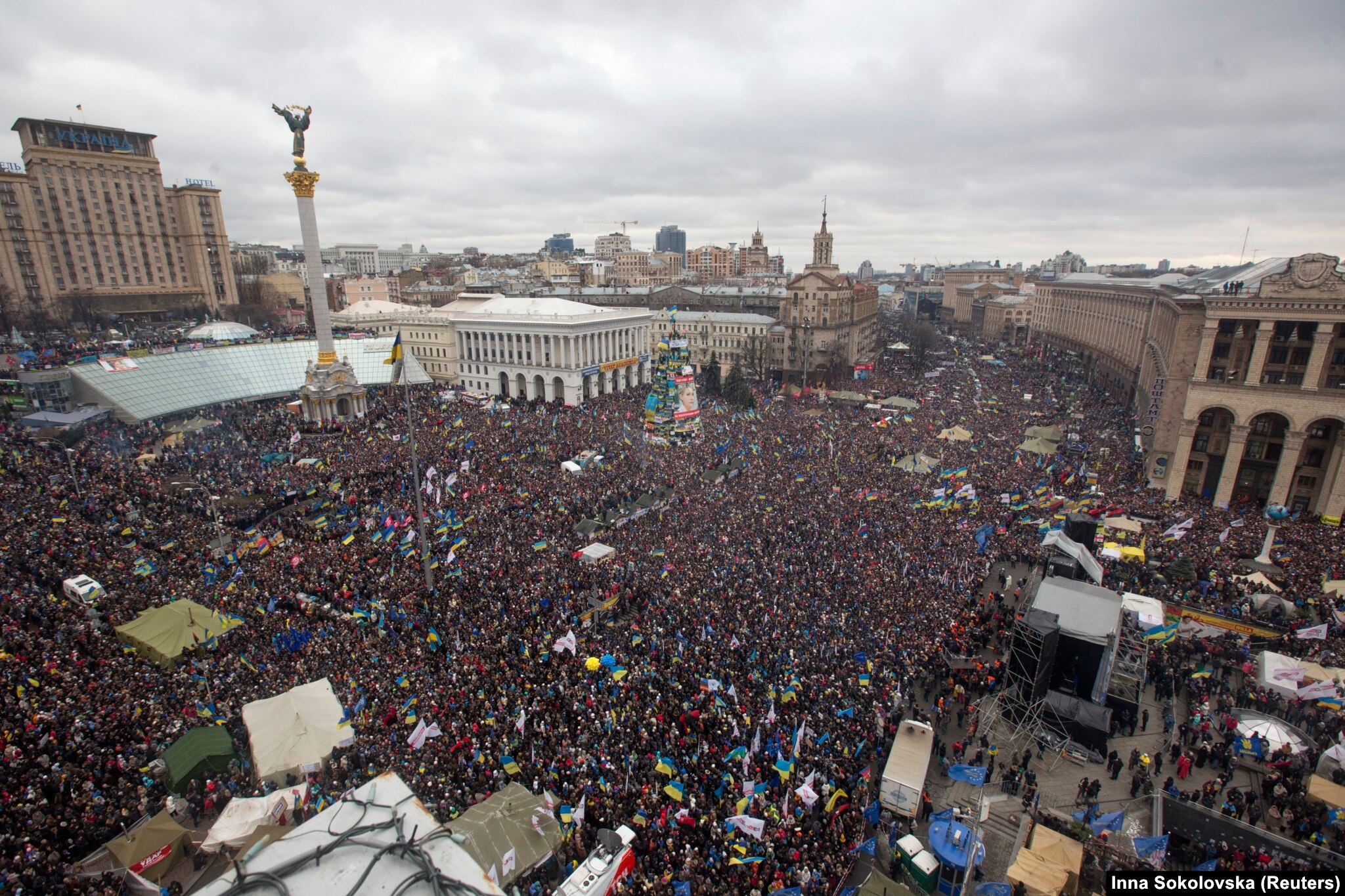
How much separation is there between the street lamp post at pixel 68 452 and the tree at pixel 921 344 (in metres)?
71.4

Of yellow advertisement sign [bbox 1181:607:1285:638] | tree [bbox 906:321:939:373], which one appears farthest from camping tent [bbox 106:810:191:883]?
tree [bbox 906:321:939:373]

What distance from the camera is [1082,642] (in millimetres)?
15984

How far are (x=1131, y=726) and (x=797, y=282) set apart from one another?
60115mm

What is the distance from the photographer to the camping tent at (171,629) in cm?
1677

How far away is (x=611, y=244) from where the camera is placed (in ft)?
636

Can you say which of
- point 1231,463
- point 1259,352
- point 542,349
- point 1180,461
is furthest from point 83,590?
point 1259,352

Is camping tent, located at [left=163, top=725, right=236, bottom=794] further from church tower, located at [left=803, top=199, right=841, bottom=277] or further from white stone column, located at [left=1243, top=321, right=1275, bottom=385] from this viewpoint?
church tower, located at [left=803, top=199, right=841, bottom=277]

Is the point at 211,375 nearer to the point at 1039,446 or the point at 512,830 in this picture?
the point at 512,830

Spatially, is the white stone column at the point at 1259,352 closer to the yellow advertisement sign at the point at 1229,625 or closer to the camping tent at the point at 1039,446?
the camping tent at the point at 1039,446

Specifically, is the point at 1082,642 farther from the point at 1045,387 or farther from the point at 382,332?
the point at 382,332

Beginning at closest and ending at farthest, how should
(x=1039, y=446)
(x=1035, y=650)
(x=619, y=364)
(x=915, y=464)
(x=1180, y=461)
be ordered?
(x=1035, y=650) → (x=1180, y=461) → (x=915, y=464) → (x=1039, y=446) → (x=619, y=364)

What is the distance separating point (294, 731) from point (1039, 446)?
38283mm

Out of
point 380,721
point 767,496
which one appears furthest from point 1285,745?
point 380,721

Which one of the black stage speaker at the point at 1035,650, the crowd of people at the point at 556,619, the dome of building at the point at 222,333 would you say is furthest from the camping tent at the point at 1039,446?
the dome of building at the point at 222,333
